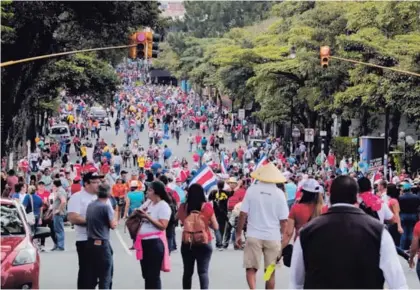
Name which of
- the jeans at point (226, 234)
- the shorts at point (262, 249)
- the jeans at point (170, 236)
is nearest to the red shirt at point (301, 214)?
the shorts at point (262, 249)

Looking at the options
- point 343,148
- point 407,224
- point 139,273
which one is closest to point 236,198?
point 407,224

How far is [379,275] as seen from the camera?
7.02 metres

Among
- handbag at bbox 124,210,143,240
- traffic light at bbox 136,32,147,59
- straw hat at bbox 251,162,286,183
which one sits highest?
traffic light at bbox 136,32,147,59

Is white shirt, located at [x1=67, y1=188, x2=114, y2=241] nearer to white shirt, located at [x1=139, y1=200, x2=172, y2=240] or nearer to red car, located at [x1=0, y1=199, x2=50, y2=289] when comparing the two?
red car, located at [x1=0, y1=199, x2=50, y2=289]

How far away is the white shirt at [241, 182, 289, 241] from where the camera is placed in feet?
40.7

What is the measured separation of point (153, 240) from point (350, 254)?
5380 millimetres

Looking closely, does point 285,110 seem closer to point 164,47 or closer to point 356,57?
Result: point 356,57

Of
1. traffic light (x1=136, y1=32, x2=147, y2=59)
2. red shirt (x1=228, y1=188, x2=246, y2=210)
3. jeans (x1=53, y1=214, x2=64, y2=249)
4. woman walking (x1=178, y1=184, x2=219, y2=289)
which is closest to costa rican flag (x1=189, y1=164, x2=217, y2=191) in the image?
red shirt (x1=228, y1=188, x2=246, y2=210)

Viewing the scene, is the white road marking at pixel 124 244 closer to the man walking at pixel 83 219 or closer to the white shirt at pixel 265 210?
the man walking at pixel 83 219

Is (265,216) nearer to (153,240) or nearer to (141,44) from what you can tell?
(153,240)

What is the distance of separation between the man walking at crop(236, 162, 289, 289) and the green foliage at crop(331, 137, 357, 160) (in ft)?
139

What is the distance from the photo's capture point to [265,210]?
12.4 metres

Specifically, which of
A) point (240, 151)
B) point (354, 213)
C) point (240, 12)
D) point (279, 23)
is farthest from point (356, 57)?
point (240, 12)

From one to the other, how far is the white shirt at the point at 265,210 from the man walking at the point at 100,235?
1.56 m
